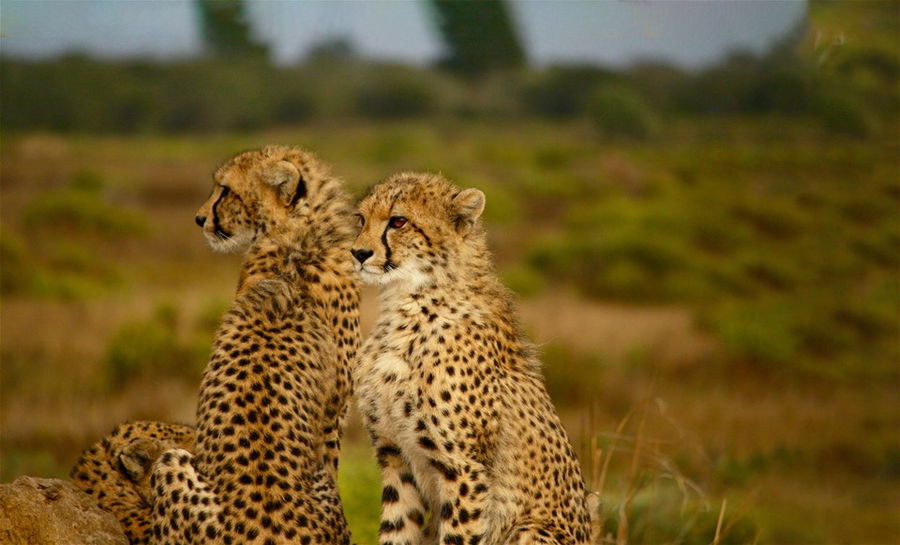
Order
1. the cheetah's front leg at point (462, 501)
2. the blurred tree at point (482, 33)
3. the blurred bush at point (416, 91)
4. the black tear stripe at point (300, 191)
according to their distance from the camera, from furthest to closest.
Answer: the blurred tree at point (482, 33), the blurred bush at point (416, 91), the black tear stripe at point (300, 191), the cheetah's front leg at point (462, 501)

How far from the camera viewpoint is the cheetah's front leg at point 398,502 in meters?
3.14

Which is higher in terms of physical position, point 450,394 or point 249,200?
point 249,200

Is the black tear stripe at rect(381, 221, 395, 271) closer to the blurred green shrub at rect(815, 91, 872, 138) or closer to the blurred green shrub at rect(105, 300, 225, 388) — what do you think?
the blurred green shrub at rect(105, 300, 225, 388)

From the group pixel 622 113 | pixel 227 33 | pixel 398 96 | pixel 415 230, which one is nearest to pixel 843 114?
pixel 622 113

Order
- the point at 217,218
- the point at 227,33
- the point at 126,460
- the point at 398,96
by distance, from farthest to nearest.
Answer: the point at 398,96
the point at 227,33
the point at 217,218
the point at 126,460

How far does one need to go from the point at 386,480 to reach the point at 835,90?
17.6m

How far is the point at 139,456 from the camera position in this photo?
11.3ft

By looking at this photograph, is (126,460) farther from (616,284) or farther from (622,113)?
(622,113)

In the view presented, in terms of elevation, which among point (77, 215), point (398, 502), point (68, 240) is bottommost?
point (68, 240)

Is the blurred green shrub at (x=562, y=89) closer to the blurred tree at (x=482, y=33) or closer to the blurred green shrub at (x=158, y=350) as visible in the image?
the blurred tree at (x=482, y=33)

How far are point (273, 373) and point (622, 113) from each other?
66.7 ft

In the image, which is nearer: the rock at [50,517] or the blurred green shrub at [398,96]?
the rock at [50,517]

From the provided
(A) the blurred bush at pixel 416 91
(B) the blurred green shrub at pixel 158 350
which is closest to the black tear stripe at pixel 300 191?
(B) the blurred green shrub at pixel 158 350

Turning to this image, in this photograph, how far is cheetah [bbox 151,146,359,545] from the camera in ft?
9.46
